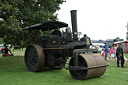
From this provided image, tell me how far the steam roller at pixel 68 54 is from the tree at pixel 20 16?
1132 millimetres

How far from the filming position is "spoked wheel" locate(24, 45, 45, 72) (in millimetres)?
7121

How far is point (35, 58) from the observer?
741 cm

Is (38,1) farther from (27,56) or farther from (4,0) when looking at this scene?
(27,56)

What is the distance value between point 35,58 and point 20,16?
289 cm

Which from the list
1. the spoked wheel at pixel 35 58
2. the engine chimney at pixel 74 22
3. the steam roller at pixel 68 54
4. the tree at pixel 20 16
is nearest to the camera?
the steam roller at pixel 68 54

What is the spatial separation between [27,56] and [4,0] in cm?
293

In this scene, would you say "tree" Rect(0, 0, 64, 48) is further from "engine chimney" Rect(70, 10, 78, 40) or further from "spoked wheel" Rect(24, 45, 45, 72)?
"engine chimney" Rect(70, 10, 78, 40)

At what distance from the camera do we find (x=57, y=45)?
7.05 metres

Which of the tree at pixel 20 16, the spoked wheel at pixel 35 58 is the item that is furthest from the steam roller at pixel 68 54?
the tree at pixel 20 16

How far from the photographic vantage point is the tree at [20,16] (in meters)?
7.63

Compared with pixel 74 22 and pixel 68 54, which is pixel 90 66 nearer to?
pixel 68 54

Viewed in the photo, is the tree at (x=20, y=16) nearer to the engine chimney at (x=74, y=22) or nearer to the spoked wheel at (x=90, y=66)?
the engine chimney at (x=74, y=22)

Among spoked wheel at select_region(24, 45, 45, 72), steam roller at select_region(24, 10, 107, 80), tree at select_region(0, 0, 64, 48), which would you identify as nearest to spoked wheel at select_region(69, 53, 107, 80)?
steam roller at select_region(24, 10, 107, 80)

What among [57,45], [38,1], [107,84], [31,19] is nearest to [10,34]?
[31,19]
